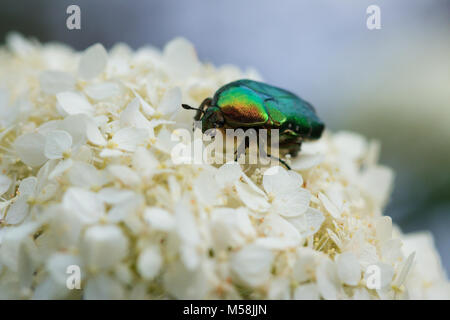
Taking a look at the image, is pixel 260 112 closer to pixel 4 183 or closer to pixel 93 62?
pixel 93 62

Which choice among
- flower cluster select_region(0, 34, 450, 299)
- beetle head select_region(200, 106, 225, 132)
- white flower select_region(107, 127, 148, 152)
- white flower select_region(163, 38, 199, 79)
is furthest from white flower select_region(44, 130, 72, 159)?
white flower select_region(163, 38, 199, 79)

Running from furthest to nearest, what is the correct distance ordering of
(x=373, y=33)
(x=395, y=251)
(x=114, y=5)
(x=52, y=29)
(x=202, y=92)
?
(x=114, y=5) → (x=52, y=29) → (x=373, y=33) → (x=202, y=92) → (x=395, y=251)

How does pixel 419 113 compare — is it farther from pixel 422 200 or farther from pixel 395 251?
pixel 395 251

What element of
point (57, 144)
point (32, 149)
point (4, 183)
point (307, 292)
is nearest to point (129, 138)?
point (57, 144)

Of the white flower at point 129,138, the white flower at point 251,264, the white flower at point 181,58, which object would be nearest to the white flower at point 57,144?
the white flower at point 129,138

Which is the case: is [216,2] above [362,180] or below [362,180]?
above

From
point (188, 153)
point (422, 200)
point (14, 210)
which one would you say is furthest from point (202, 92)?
point (422, 200)

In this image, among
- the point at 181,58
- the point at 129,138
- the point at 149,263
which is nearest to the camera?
the point at 149,263
